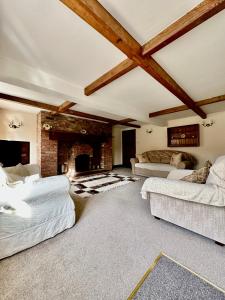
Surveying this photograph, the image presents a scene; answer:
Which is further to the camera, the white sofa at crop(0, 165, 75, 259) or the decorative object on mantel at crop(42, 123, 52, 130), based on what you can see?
the decorative object on mantel at crop(42, 123, 52, 130)

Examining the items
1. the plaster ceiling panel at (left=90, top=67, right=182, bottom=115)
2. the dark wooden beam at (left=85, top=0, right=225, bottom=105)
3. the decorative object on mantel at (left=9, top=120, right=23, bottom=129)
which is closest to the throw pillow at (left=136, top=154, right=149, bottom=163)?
the plaster ceiling panel at (left=90, top=67, right=182, bottom=115)

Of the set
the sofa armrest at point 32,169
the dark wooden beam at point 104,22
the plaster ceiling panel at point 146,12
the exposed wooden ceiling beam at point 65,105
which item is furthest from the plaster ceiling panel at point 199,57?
the sofa armrest at point 32,169

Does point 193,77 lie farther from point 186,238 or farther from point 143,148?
point 143,148

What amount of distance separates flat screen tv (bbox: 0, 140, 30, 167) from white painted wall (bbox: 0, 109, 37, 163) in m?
0.15

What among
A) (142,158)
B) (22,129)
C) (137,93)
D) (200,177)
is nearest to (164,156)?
(142,158)

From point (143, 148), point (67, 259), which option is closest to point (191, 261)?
point (67, 259)

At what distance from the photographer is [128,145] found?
7293 millimetres

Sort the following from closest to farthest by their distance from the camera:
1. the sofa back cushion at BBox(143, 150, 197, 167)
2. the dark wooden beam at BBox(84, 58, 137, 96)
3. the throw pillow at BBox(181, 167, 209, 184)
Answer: the throw pillow at BBox(181, 167, 209, 184), the dark wooden beam at BBox(84, 58, 137, 96), the sofa back cushion at BBox(143, 150, 197, 167)

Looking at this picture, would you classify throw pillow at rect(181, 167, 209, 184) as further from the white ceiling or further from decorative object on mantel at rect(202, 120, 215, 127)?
decorative object on mantel at rect(202, 120, 215, 127)

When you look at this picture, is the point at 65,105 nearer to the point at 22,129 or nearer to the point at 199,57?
the point at 22,129

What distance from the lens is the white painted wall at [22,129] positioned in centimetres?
404

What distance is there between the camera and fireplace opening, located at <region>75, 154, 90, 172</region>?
543 cm

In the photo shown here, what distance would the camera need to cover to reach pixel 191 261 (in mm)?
1271

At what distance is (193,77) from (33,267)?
362 centimetres
